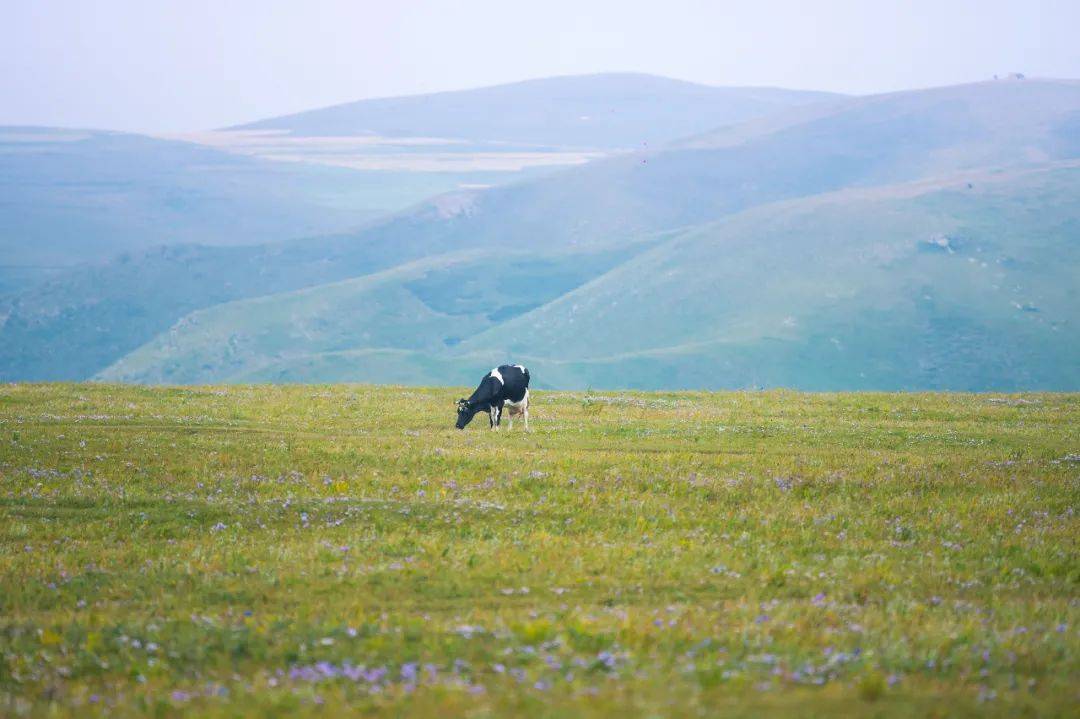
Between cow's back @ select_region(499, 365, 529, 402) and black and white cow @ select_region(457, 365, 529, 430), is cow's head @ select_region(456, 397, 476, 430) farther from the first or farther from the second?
cow's back @ select_region(499, 365, 529, 402)

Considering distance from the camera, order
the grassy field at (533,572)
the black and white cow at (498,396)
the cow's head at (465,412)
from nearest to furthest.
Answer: the grassy field at (533,572), the black and white cow at (498,396), the cow's head at (465,412)

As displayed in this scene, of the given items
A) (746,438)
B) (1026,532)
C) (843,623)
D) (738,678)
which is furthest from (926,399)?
(738,678)

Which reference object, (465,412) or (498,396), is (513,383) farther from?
(465,412)

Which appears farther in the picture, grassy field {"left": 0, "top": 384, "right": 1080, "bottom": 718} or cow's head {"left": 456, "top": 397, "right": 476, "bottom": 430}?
cow's head {"left": 456, "top": 397, "right": 476, "bottom": 430}

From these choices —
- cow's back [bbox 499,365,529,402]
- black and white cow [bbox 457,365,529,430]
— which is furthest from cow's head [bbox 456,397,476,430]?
cow's back [bbox 499,365,529,402]

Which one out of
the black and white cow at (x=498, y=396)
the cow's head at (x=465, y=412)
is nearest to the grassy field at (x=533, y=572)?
the black and white cow at (x=498, y=396)

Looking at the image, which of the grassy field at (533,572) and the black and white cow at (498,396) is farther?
the black and white cow at (498,396)

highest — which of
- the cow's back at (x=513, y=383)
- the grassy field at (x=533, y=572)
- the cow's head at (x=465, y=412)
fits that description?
the cow's back at (x=513, y=383)

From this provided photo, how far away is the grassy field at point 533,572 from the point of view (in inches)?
467

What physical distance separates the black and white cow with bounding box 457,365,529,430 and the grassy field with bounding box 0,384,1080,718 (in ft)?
10.3

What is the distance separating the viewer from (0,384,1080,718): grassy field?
11.9m

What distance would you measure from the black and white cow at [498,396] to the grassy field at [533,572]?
314 centimetres

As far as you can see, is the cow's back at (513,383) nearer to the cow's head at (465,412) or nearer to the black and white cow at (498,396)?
the black and white cow at (498,396)

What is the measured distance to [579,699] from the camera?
1117 cm
